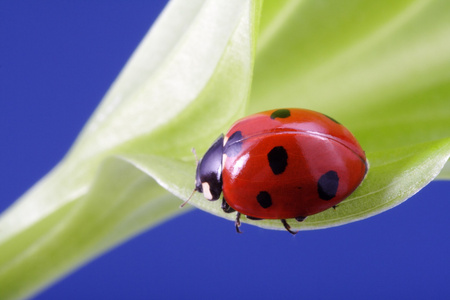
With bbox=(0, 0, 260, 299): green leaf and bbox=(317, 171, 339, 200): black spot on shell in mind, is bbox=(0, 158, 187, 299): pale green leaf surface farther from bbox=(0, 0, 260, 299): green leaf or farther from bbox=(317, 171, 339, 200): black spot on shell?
bbox=(317, 171, 339, 200): black spot on shell

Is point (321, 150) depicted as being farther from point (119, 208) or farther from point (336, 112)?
point (119, 208)

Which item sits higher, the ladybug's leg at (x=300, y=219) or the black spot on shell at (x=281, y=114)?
the black spot on shell at (x=281, y=114)

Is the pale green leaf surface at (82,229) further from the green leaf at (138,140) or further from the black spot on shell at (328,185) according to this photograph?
the black spot on shell at (328,185)

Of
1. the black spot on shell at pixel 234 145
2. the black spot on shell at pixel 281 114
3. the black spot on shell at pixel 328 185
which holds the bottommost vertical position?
the black spot on shell at pixel 328 185

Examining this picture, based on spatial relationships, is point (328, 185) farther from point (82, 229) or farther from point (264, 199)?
point (82, 229)

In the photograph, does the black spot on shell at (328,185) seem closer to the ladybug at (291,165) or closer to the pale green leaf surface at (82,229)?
the ladybug at (291,165)

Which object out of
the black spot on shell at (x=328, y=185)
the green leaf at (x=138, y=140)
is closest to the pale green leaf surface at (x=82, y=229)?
the green leaf at (x=138, y=140)

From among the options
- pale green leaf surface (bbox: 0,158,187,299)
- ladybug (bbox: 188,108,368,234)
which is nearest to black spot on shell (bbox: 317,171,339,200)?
ladybug (bbox: 188,108,368,234)

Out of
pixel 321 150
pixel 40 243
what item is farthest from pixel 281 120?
pixel 40 243
